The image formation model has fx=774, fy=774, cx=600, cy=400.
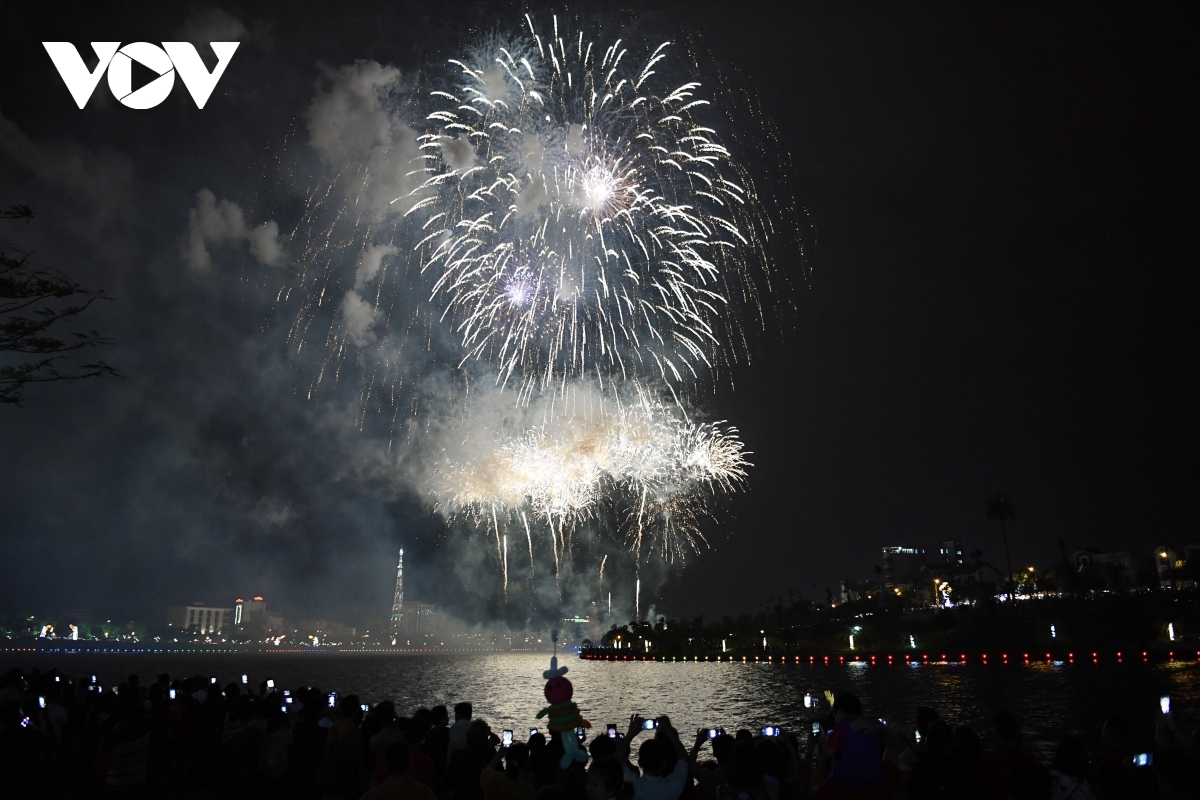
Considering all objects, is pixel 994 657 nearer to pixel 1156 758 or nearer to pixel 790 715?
pixel 790 715

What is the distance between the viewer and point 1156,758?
8.22 metres

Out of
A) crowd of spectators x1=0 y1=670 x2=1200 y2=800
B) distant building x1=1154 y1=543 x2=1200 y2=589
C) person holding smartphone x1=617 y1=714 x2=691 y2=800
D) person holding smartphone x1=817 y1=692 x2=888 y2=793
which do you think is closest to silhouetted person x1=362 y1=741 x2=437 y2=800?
crowd of spectators x1=0 y1=670 x2=1200 y2=800

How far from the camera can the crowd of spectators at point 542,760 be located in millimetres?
6691

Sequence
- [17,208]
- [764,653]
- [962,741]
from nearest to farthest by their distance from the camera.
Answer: [962,741] < [17,208] < [764,653]

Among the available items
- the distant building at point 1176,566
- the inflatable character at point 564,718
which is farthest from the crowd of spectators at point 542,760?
the distant building at point 1176,566

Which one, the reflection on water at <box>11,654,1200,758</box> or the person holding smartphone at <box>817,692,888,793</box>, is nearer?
the person holding smartphone at <box>817,692,888,793</box>

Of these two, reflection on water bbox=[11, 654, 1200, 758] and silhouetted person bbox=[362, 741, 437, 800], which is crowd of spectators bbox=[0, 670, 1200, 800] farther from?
reflection on water bbox=[11, 654, 1200, 758]

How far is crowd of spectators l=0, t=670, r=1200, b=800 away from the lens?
6691 mm

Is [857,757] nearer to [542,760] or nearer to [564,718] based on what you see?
[564,718]

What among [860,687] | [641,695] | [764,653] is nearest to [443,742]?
[641,695]

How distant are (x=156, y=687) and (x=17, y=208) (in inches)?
397

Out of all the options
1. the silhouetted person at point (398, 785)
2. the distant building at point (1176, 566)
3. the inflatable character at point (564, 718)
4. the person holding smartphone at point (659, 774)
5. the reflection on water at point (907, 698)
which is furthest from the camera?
the distant building at point (1176, 566)

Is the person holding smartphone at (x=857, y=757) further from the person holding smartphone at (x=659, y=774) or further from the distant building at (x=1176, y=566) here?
the distant building at (x=1176, y=566)

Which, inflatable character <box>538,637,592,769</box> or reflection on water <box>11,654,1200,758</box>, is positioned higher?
inflatable character <box>538,637,592,769</box>
